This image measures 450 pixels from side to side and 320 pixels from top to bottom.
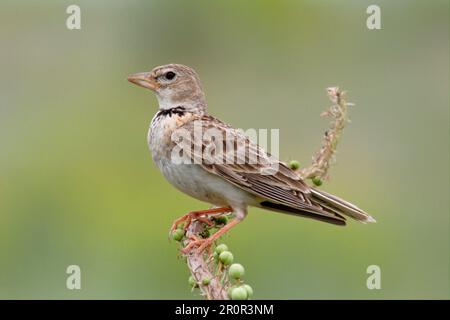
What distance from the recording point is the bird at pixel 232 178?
665 centimetres

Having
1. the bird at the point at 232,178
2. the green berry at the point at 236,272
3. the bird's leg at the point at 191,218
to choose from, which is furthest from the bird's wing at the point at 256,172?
the green berry at the point at 236,272

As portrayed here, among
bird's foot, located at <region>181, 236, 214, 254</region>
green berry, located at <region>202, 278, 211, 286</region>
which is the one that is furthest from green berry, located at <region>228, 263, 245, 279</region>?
bird's foot, located at <region>181, 236, 214, 254</region>

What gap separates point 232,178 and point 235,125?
4.83 m

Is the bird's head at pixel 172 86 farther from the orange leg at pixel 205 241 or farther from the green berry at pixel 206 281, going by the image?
the green berry at pixel 206 281

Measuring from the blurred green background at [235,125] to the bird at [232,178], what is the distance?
1.67 meters

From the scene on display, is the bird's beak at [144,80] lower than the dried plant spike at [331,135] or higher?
higher

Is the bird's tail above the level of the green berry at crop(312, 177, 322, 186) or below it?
below

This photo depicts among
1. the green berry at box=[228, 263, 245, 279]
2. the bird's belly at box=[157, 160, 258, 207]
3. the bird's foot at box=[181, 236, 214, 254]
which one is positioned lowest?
the green berry at box=[228, 263, 245, 279]

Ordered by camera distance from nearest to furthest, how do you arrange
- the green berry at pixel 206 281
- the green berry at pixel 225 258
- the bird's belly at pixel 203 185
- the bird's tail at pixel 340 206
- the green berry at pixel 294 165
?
the green berry at pixel 206 281 → the green berry at pixel 225 258 → the green berry at pixel 294 165 → the bird's tail at pixel 340 206 → the bird's belly at pixel 203 185

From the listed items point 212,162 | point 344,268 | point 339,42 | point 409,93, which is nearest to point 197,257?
point 212,162

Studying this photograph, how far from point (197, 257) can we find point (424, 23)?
37.1ft

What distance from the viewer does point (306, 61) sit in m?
14.5

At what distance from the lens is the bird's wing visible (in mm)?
6629

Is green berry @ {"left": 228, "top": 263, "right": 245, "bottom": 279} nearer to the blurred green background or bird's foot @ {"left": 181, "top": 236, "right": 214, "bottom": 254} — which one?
bird's foot @ {"left": 181, "top": 236, "right": 214, "bottom": 254}
